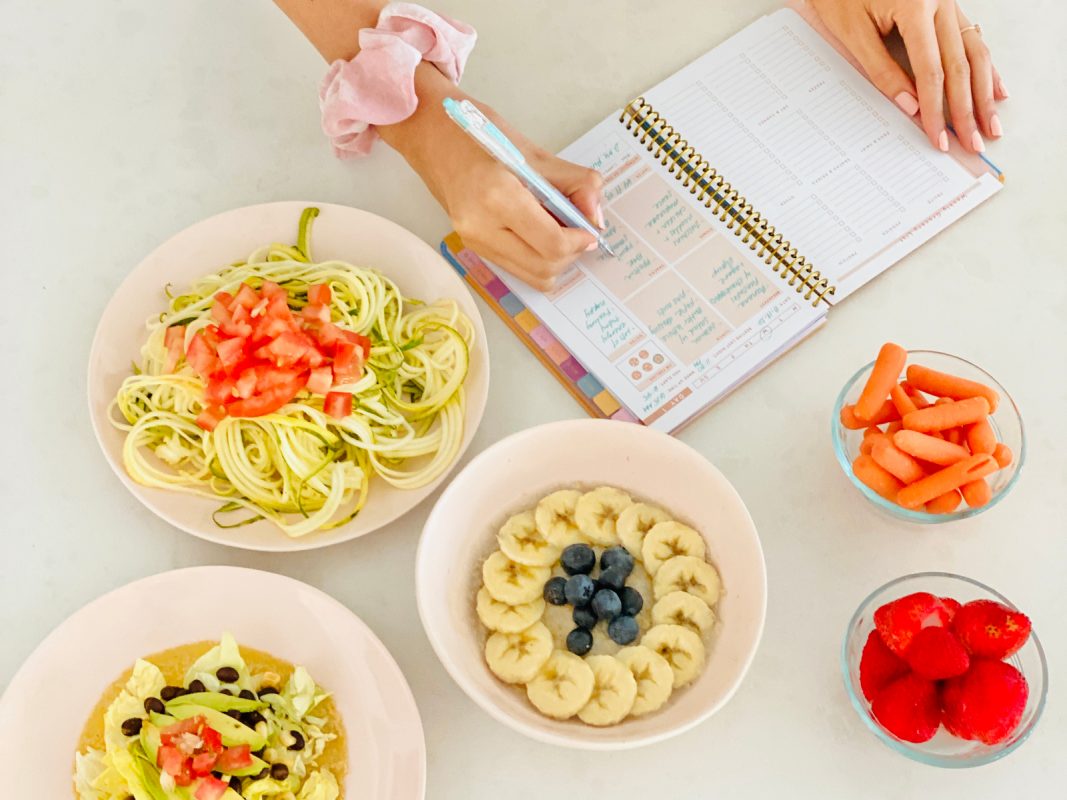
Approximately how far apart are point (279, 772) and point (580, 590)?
388mm

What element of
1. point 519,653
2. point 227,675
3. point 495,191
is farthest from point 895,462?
point 227,675

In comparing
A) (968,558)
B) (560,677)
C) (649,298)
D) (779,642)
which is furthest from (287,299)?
(968,558)

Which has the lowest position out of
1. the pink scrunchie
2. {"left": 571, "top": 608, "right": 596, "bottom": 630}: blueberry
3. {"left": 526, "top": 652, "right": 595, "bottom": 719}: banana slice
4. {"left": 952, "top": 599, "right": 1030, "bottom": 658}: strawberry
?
{"left": 952, "top": 599, "right": 1030, "bottom": 658}: strawberry

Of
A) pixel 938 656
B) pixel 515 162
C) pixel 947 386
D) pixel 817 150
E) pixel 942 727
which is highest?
pixel 515 162

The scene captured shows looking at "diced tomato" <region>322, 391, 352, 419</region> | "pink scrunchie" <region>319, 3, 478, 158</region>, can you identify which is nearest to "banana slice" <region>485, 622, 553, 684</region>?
"diced tomato" <region>322, 391, 352, 419</region>

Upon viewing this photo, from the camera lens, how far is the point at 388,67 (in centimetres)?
136

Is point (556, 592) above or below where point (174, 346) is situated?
below

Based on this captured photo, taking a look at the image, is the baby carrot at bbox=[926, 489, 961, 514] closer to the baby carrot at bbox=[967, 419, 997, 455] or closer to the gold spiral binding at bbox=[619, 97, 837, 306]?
the baby carrot at bbox=[967, 419, 997, 455]

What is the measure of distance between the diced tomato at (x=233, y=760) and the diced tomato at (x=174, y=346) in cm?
47

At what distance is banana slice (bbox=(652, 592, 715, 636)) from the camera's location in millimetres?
1157

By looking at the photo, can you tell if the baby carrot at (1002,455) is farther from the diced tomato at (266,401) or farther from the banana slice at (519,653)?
the diced tomato at (266,401)

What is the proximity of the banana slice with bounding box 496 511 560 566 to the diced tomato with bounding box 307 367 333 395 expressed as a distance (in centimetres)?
27

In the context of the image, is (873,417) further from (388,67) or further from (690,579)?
(388,67)

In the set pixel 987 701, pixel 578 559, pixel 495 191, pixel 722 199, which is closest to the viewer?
pixel 987 701
